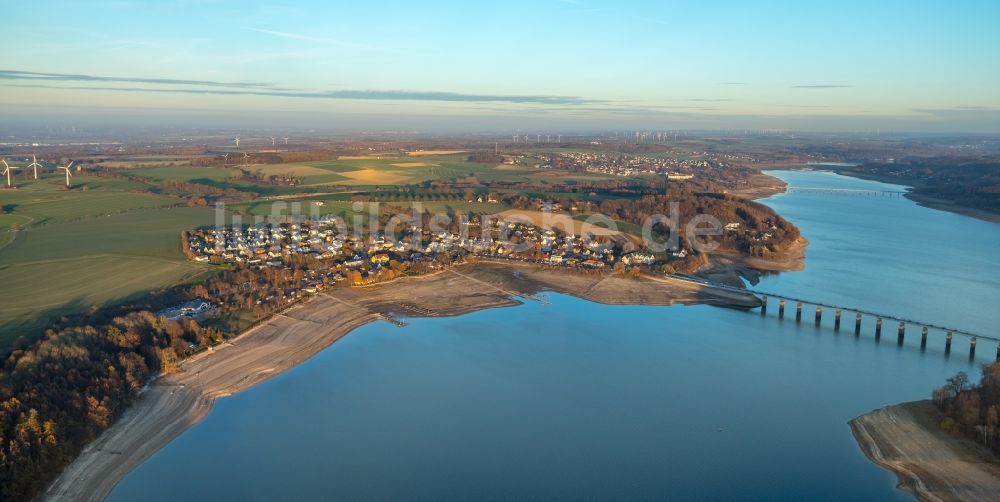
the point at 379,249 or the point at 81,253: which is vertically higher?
the point at 81,253

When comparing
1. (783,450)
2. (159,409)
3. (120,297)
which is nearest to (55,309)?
(120,297)

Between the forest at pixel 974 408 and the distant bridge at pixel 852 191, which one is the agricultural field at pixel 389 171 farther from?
the forest at pixel 974 408

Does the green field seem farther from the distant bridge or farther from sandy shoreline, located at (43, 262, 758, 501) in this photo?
the distant bridge

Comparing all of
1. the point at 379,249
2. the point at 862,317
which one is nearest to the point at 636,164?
the point at 379,249

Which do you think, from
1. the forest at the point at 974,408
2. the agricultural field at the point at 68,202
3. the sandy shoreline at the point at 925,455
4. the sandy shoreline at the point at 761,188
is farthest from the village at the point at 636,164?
the sandy shoreline at the point at 925,455

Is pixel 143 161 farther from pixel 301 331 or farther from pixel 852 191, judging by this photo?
pixel 852 191

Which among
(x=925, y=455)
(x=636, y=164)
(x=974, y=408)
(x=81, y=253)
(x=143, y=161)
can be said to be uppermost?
(x=636, y=164)

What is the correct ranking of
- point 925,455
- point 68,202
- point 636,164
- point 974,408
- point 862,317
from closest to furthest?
point 925,455 < point 974,408 < point 862,317 < point 68,202 < point 636,164
